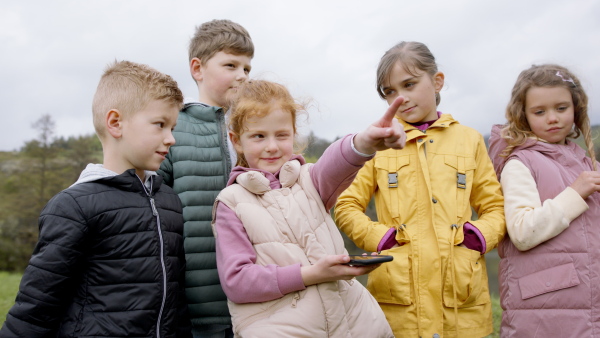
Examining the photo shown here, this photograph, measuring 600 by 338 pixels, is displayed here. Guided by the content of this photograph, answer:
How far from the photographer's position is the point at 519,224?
107 inches

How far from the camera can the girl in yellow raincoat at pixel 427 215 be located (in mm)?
2627

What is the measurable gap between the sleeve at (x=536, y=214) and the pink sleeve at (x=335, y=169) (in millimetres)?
1125

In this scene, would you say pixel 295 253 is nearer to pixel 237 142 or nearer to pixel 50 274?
pixel 237 142

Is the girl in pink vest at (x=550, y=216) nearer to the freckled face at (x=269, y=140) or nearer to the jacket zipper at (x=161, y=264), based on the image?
the freckled face at (x=269, y=140)

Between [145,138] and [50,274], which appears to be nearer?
[50,274]

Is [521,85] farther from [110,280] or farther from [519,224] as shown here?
[110,280]

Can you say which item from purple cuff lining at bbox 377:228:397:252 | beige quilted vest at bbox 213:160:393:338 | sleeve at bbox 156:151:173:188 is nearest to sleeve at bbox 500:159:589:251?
purple cuff lining at bbox 377:228:397:252

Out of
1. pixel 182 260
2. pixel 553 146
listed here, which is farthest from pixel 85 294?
pixel 553 146

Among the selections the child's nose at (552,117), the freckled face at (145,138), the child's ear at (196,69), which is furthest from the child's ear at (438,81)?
the freckled face at (145,138)

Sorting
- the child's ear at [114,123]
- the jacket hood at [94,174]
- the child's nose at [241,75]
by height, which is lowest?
the jacket hood at [94,174]

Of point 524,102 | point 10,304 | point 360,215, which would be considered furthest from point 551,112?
point 10,304

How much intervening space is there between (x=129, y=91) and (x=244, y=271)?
1.05 meters

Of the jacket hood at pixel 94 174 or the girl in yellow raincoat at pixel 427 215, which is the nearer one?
the jacket hood at pixel 94 174

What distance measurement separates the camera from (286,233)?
6.96 ft
